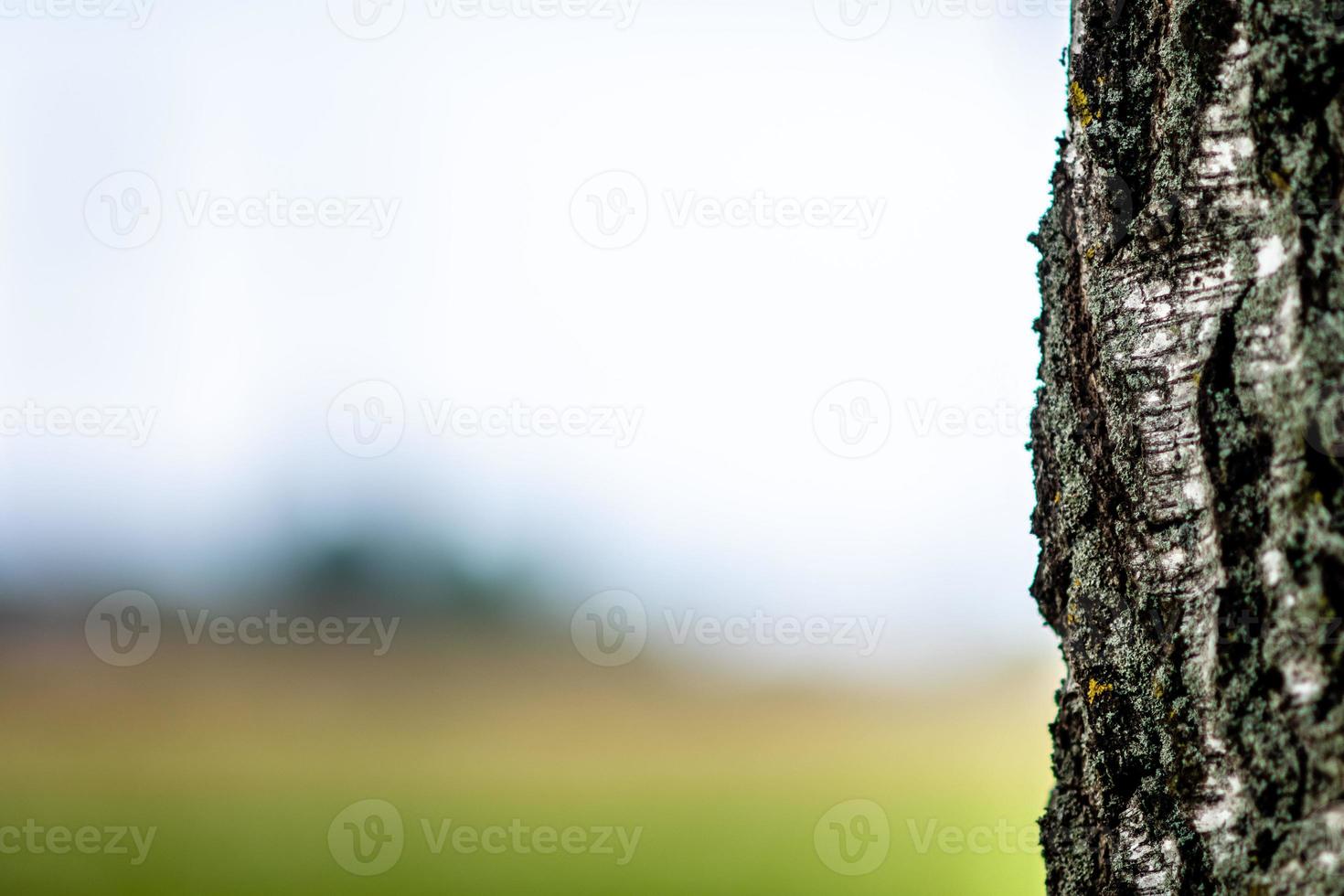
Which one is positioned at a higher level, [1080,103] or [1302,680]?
[1080,103]

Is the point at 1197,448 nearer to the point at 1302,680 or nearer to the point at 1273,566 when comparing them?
the point at 1273,566

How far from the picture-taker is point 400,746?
10156 mm

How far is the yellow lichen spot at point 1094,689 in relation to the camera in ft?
3.77

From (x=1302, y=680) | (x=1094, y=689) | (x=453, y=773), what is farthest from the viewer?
(x=453, y=773)

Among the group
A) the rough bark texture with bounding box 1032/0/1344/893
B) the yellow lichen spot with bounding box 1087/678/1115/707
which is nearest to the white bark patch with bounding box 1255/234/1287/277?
the rough bark texture with bounding box 1032/0/1344/893

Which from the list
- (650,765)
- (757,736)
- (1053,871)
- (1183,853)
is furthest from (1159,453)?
(650,765)

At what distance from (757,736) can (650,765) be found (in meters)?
1.47

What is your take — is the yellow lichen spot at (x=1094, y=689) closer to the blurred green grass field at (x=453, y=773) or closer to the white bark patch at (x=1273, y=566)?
the white bark patch at (x=1273, y=566)

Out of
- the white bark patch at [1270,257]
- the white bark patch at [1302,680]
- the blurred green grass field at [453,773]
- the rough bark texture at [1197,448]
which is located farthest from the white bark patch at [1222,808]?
the blurred green grass field at [453,773]

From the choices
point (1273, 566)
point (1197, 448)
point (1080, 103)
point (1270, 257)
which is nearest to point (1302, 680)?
point (1273, 566)

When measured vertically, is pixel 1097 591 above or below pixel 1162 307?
below

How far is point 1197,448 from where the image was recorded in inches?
40.2

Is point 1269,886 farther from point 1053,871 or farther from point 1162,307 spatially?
point 1162,307

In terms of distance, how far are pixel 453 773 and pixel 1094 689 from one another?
386 inches
